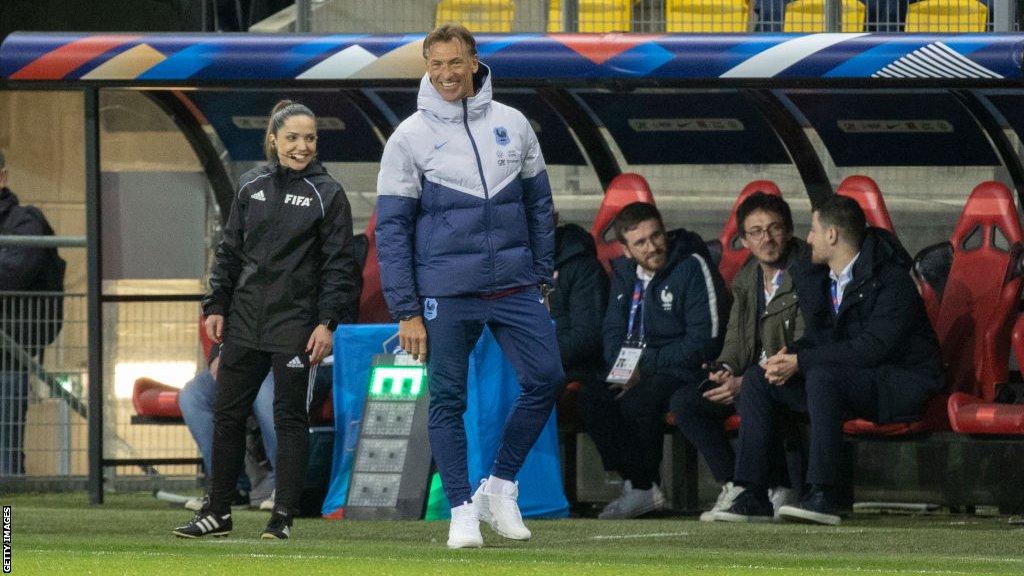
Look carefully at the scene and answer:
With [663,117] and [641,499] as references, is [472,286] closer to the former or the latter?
[641,499]

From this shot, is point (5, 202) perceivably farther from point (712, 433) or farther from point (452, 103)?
point (452, 103)

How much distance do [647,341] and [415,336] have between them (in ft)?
9.26

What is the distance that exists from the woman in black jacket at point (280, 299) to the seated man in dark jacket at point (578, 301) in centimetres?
240

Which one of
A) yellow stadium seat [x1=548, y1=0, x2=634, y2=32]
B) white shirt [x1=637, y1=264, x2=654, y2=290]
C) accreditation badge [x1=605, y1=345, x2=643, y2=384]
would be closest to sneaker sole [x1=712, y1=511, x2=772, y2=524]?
→ accreditation badge [x1=605, y1=345, x2=643, y2=384]

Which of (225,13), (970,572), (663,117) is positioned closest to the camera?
(970,572)

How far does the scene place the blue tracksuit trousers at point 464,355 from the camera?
22.7 feet

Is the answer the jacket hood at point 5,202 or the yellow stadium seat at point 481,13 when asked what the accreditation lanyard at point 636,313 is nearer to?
the yellow stadium seat at point 481,13

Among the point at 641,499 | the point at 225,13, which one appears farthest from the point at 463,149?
the point at 225,13

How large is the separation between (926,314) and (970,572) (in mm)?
2938

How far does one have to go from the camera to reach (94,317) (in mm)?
10062

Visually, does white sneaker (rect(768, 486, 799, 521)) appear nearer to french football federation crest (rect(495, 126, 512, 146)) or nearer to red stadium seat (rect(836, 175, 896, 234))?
red stadium seat (rect(836, 175, 896, 234))

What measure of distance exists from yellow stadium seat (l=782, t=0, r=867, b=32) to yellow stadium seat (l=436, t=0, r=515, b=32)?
1.56m

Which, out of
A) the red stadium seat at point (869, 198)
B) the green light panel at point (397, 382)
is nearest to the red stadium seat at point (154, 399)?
the green light panel at point (397, 382)

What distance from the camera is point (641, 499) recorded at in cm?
929
